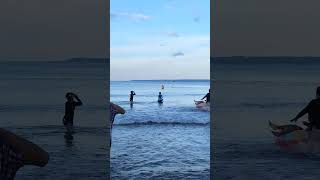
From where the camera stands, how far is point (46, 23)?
3.83 meters

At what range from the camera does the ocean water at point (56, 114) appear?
379cm

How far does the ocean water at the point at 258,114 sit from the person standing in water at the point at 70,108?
3.93ft

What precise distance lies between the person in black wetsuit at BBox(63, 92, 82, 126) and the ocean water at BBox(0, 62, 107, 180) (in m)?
0.04

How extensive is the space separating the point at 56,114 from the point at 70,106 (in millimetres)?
161

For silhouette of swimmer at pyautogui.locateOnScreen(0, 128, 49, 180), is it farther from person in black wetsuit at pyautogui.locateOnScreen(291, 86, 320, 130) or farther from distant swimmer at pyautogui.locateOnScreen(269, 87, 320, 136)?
person in black wetsuit at pyautogui.locateOnScreen(291, 86, 320, 130)

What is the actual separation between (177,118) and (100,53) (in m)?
9.27

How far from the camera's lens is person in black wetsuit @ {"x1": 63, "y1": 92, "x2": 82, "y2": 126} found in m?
3.76

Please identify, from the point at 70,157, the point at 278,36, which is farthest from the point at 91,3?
the point at 278,36

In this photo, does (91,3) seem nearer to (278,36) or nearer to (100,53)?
(100,53)

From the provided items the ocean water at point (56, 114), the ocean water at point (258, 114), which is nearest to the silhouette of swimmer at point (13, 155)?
the ocean water at point (56, 114)

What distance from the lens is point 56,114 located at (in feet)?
12.5

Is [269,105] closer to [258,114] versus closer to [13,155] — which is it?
[258,114]

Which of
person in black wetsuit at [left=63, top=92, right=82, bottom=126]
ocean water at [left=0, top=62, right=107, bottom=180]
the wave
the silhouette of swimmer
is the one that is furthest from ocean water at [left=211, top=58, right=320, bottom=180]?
the silhouette of swimmer

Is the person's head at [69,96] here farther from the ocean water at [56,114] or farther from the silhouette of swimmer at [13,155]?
the silhouette of swimmer at [13,155]
